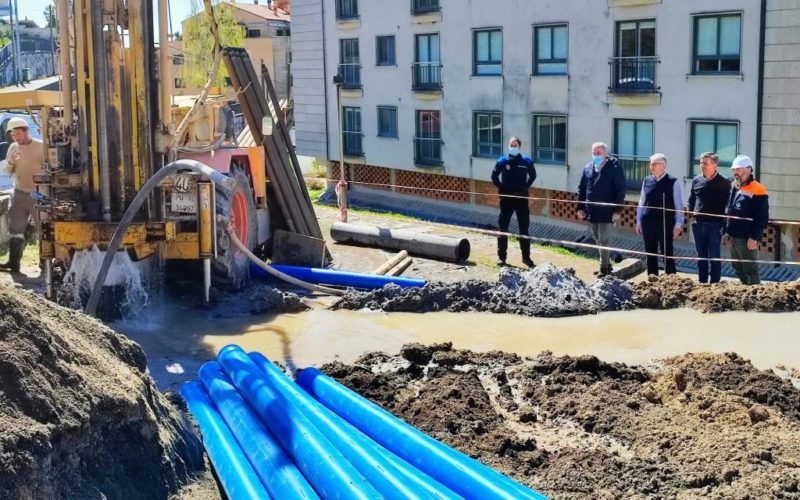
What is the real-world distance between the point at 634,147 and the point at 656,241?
10.6 m

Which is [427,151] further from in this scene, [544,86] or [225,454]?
[225,454]

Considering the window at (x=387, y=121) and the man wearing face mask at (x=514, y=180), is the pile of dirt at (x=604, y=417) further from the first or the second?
the window at (x=387, y=121)

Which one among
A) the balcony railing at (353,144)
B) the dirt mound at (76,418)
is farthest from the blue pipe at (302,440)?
the balcony railing at (353,144)

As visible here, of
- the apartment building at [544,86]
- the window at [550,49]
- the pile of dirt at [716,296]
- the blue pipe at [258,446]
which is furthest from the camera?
the window at [550,49]

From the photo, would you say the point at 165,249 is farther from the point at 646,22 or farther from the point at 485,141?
the point at 485,141

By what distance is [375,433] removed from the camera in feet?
22.5

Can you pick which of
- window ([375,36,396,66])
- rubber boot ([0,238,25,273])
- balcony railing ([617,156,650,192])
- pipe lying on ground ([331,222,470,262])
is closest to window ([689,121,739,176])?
balcony railing ([617,156,650,192])

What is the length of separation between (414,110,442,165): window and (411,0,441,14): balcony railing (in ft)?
8.96

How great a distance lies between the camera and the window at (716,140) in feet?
70.5

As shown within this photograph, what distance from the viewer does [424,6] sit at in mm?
29547

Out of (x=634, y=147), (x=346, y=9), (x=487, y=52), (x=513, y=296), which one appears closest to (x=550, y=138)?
(x=634, y=147)

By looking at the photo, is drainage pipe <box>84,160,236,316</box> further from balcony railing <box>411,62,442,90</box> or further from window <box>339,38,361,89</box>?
window <box>339,38,361,89</box>

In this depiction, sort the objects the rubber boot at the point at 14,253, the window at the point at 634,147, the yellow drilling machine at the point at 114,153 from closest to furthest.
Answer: the yellow drilling machine at the point at 114,153 < the rubber boot at the point at 14,253 < the window at the point at 634,147

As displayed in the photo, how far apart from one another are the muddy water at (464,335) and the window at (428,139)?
18481 mm
